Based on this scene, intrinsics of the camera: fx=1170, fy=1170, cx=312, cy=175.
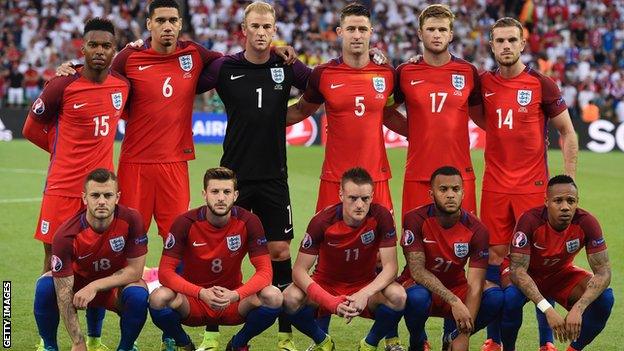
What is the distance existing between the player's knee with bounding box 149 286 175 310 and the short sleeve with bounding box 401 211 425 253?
1.65 meters

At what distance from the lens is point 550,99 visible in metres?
8.66

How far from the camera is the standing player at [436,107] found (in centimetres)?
855

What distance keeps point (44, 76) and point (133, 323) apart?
2076cm

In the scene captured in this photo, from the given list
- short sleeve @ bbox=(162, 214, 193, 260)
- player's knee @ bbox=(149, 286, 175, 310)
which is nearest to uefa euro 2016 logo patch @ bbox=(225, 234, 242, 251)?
short sleeve @ bbox=(162, 214, 193, 260)

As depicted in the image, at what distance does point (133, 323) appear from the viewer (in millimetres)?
7785

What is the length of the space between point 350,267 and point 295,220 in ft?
21.1

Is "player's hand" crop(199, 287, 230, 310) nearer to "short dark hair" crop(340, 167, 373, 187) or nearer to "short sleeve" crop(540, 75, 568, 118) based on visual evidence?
"short dark hair" crop(340, 167, 373, 187)

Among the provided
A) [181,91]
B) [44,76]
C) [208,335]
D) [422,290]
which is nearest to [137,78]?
[181,91]

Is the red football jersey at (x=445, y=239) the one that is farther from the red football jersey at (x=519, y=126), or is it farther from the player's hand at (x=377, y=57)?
the player's hand at (x=377, y=57)

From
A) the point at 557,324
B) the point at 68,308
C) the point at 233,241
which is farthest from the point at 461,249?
the point at 68,308

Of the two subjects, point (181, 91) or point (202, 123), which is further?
point (202, 123)

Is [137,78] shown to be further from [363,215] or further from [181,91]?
[363,215]

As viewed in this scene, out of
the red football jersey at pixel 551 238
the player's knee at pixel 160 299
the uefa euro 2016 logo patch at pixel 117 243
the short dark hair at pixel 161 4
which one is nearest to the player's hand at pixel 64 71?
the short dark hair at pixel 161 4

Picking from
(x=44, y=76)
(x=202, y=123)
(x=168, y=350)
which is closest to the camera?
(x=168, y=350)
